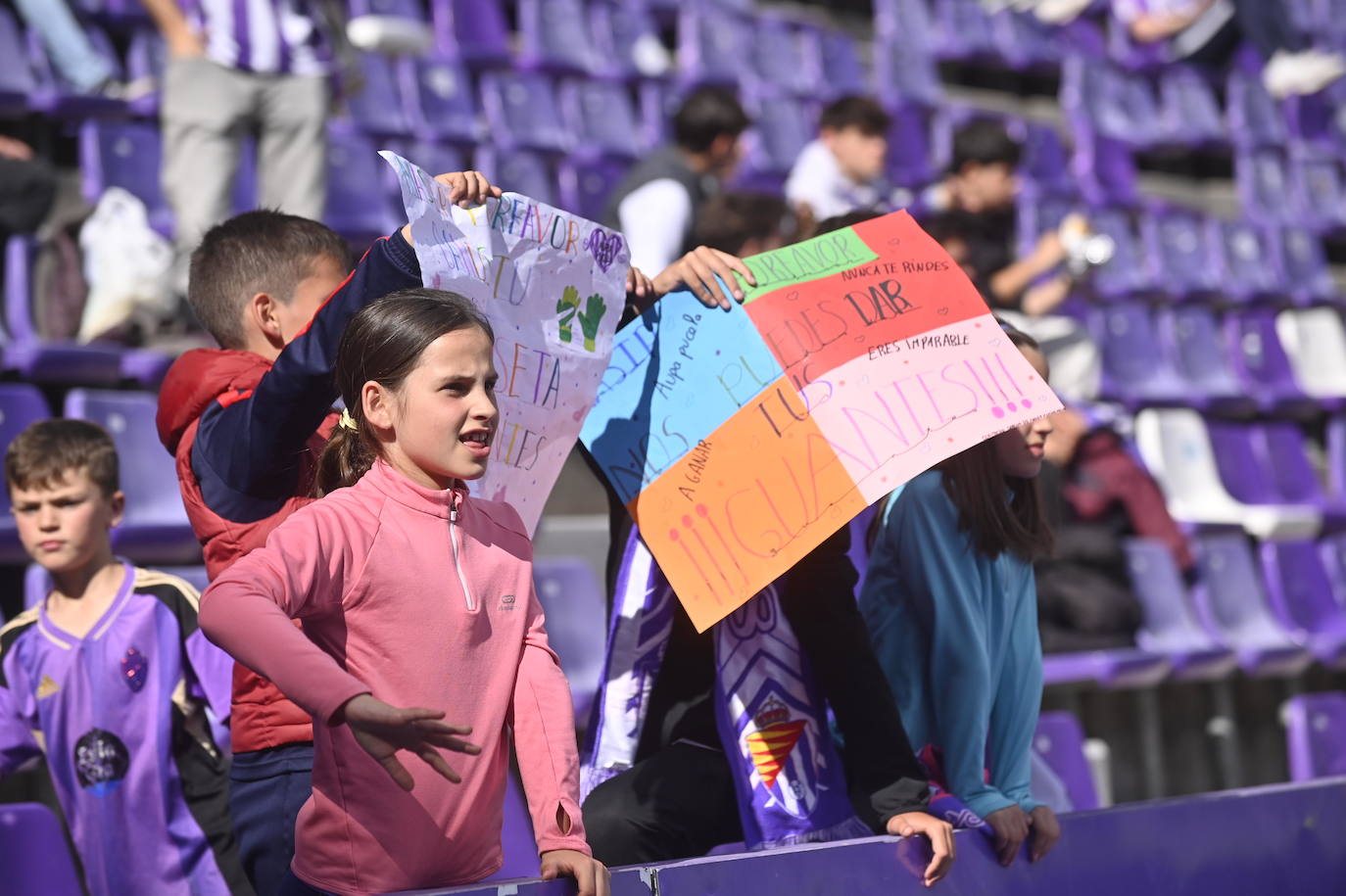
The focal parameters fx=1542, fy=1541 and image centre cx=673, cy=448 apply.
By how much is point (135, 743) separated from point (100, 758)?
0.06 metres

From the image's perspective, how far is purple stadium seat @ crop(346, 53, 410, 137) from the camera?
6.30 meters

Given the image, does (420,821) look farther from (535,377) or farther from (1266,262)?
(1266,262)

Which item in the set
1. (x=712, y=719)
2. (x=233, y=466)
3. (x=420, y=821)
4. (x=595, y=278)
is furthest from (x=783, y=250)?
(x=420, y=821)

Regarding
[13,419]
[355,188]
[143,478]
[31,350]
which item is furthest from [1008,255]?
[13,419]

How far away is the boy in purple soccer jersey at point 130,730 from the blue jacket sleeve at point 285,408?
540 mm

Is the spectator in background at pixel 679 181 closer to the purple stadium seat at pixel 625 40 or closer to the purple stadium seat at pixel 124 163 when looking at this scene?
the purple stadium seat at pixel 124 163

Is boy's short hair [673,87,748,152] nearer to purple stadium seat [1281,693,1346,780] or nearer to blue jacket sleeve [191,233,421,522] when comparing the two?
purple stadium seat [1281,693,1346,780]

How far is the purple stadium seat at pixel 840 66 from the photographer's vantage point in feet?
27.1

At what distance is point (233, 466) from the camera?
1888mm

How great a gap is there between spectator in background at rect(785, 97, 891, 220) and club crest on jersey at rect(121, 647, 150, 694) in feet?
11.2

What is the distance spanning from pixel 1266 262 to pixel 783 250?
21.8 ft

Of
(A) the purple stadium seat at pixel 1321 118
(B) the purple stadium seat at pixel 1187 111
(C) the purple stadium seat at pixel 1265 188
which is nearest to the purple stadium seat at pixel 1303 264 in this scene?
(C) the purple stadium seat at pixel 1265 188

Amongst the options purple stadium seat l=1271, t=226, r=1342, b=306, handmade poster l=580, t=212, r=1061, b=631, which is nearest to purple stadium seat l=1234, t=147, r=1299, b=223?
purple stadium seat l=1271, t=226, r=1342, b=306

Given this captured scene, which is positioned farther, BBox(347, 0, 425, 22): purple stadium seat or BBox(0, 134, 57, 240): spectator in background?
BBox(347, 0, 425, 22): purple stadium seat
